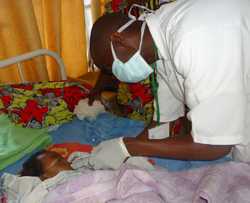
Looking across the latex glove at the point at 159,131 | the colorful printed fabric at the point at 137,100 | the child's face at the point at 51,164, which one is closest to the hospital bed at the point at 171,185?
the child's face at the point at 51,164

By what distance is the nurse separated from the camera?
3.83ft

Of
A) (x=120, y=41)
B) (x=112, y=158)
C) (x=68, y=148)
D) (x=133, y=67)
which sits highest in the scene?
(x=120, y=41)

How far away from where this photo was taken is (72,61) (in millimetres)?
2844

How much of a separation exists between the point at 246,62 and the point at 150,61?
1.22ft

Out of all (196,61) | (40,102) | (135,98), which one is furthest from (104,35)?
(135,98)

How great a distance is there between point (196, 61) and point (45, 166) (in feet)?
2.47

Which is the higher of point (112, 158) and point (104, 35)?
point (104, 35)

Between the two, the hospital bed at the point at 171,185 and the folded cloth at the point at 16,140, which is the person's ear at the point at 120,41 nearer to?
the hospital bed at the point at 171,185

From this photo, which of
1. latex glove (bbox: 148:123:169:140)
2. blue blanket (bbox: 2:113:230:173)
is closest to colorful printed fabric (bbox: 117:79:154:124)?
blue blanket (bbox: 2:113:230:173)

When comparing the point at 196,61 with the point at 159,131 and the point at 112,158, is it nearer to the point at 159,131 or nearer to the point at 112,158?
the point at 112,158

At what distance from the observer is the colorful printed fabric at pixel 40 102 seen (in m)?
1.99

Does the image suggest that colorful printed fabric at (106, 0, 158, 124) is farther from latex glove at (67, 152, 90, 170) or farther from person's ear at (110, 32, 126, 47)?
person's ear at (110, 32, 126, 47)

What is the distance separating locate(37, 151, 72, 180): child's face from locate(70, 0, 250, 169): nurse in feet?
0.57

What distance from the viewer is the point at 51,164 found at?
1531 millimetres
